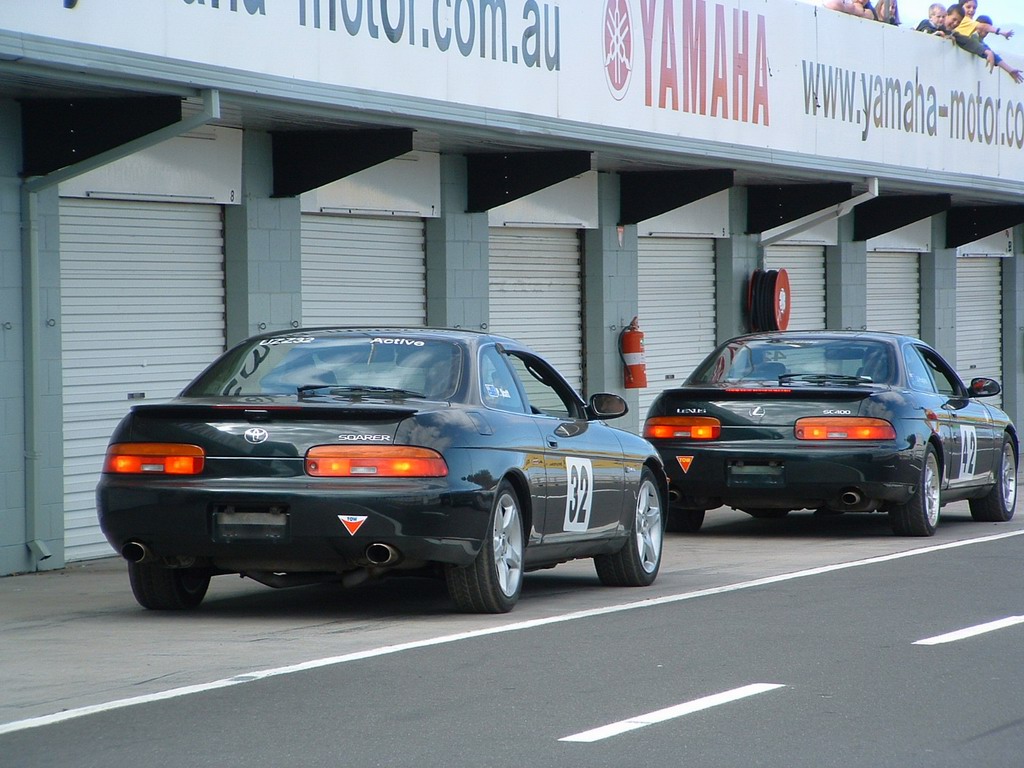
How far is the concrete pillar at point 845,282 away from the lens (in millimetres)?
23719

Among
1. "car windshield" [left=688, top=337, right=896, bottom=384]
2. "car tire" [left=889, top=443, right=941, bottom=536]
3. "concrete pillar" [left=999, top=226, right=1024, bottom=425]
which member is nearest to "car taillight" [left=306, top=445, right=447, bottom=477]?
"car windshield" [left=688, top=337, right=896, bottom=384]

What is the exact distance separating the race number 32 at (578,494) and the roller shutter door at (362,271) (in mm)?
5005

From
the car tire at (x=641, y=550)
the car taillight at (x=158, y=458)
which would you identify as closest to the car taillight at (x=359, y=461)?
the car taillight at (x=158, y=458)

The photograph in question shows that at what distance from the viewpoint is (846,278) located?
23.9 metres

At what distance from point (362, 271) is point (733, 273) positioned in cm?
668

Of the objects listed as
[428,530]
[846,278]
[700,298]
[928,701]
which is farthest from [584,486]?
[846,278]

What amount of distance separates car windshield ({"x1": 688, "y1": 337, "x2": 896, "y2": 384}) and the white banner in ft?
8.56

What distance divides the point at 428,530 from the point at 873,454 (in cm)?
576

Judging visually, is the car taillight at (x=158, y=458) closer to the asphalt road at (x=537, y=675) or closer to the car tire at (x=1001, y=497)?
the asphalt road at (x=537, y=675)

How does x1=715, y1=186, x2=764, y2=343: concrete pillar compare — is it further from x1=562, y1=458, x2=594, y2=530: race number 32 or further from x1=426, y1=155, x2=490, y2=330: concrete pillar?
x1=562, y1=458, x2=594, y2=530: race number 32

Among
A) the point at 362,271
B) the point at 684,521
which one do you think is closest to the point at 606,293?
the point at 362,271

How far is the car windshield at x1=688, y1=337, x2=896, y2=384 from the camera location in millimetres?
A: 14188

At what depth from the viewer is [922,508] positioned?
13883mm

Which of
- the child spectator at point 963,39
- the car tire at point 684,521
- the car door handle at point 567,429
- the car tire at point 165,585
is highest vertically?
the child spectator at point 963,39
